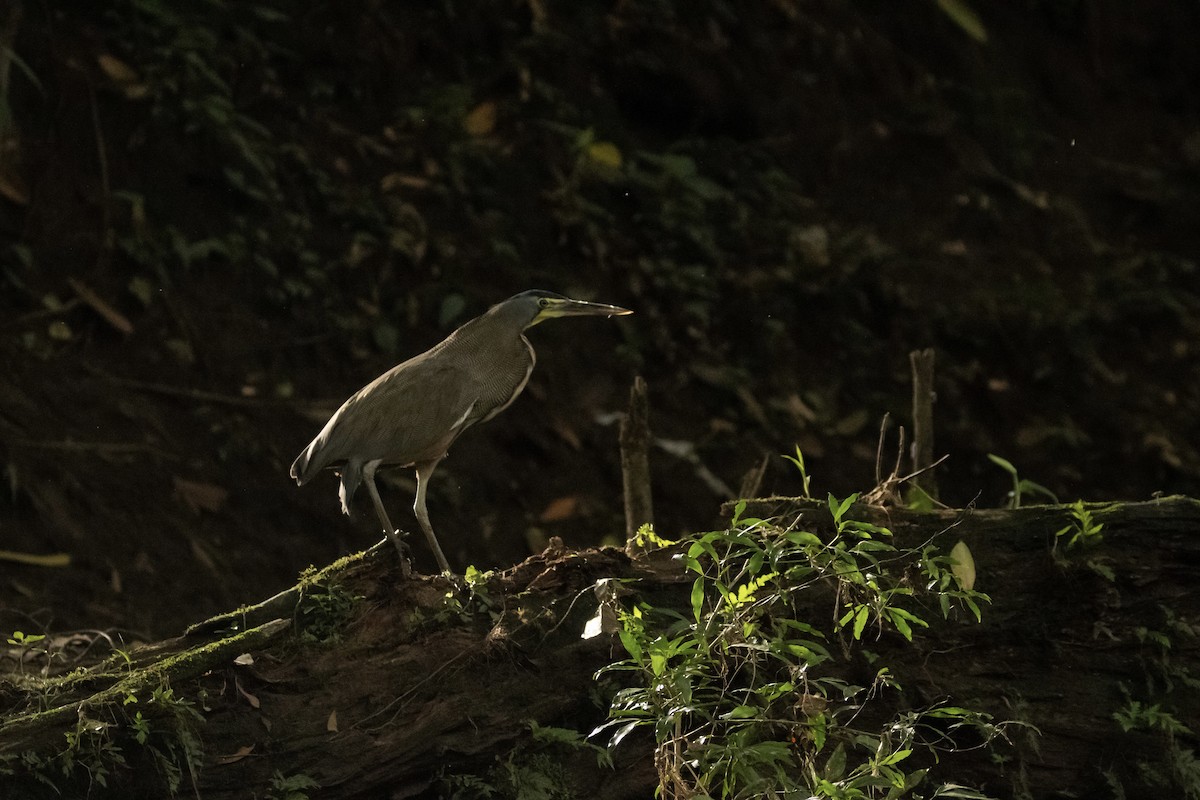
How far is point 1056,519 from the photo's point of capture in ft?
15.3

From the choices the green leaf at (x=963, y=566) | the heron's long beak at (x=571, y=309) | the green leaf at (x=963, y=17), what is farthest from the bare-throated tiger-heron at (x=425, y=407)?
the green leaf at (x=963, y=17)

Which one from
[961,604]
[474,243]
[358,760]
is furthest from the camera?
[474,243]

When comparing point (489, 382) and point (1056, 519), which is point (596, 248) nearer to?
point (489, 382)

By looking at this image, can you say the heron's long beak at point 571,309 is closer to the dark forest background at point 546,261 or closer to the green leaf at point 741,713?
the green leaf at point 741,713

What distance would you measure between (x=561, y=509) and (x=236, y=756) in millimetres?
4685

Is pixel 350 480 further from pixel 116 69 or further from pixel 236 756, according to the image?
pixel 116 69

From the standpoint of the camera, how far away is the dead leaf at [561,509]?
8.47 meters

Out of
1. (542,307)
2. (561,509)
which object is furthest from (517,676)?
(561,509)

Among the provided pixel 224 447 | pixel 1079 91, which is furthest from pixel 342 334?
pixel 1079 91

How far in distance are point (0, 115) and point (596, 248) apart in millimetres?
4019

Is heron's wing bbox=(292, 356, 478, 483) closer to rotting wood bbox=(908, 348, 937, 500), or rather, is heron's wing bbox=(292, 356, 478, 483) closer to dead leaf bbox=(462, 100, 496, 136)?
rotting wood bbox=(908, 348, 937, 500)

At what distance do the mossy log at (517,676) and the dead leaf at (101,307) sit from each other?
4.21 meters

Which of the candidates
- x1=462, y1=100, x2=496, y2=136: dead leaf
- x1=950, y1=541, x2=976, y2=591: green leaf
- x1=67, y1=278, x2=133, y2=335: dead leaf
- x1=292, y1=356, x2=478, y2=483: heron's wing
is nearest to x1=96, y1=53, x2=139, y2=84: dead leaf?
x1=67, y1=278, x2=133, y2=335: dead leaf

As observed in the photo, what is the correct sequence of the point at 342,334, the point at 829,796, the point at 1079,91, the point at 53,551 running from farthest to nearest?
1. the point at 1079,91
2. the point at 342,334
3. the point at 53,551
4. the point at 829,796
